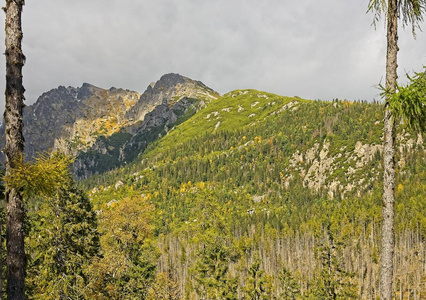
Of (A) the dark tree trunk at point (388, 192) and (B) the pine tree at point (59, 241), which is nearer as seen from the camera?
(A) the dark tree trunk at point (388, 192)

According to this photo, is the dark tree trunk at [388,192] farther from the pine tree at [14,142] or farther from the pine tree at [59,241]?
the pine tree at [59,241]

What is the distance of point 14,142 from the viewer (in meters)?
8.52

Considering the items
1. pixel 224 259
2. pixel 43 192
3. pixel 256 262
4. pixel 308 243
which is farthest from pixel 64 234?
pixel 308 243

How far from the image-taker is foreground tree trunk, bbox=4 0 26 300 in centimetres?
823

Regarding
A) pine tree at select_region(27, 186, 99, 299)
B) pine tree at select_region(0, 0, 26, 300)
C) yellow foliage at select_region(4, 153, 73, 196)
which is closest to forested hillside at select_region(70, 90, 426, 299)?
pine tree at select_region(27, 186, 99, 299)

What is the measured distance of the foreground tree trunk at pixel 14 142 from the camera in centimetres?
823

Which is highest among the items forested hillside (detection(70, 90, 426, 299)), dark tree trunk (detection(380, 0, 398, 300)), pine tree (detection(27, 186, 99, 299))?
dark tree trunk (detection(380, 0, 398, 300))

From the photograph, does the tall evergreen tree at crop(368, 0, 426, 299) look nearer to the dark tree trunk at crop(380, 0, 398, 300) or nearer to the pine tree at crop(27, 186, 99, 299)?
the dark tree trunk at crop(380, 0, 398, 300)

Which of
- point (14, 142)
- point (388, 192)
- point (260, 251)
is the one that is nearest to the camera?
point (14, 142)

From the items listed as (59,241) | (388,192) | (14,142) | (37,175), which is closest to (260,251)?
(59,241)

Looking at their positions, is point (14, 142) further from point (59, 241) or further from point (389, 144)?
point (59, 241)

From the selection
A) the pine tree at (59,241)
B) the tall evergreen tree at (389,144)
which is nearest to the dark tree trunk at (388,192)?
the tall evergreen tree at (389,144)

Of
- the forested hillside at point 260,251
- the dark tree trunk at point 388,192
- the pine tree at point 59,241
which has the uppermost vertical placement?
the dark tree trunk at point 388,192

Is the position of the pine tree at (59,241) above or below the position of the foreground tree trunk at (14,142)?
below
